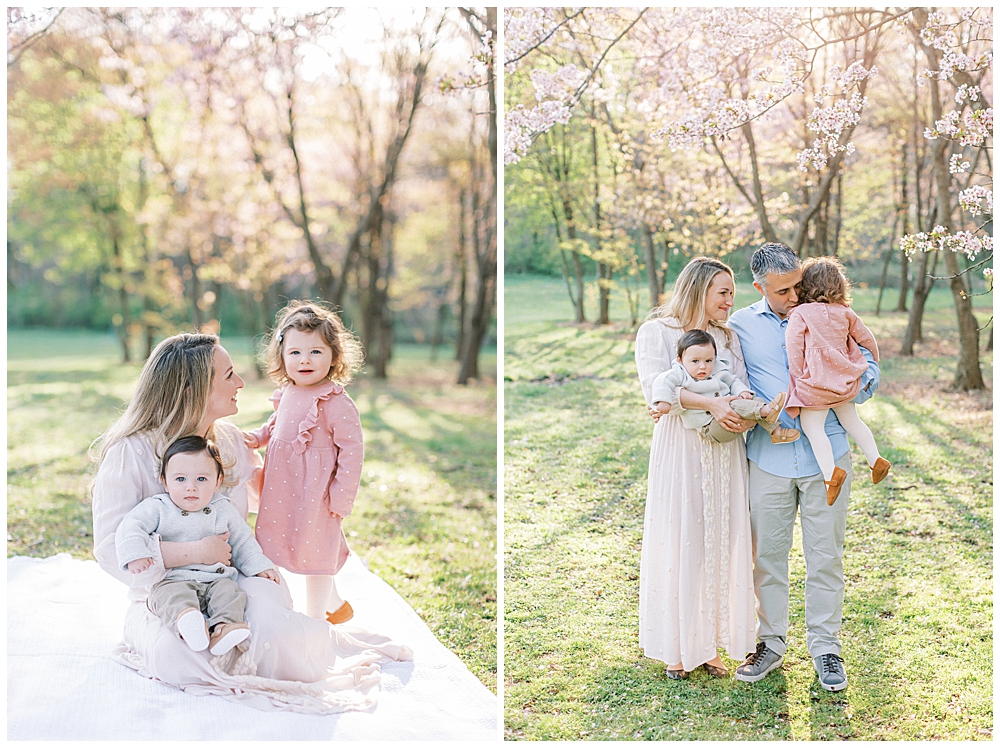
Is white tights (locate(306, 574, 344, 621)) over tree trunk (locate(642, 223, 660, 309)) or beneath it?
beneath

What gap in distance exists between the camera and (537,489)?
522 cm

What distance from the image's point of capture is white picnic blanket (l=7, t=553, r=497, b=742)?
2131 millimetres

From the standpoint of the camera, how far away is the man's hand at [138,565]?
2.19 meters

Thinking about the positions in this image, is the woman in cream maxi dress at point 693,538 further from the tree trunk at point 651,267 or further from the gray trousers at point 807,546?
the tree trunk at point 651,267

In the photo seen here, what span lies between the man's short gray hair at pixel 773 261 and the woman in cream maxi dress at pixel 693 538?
0.23 meters

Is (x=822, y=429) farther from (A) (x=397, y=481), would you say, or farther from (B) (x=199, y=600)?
(A) (x=397, y=481)

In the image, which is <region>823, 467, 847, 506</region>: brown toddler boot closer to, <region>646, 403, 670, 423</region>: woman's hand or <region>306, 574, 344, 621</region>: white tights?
<region>646, 403, 670, 423</region>: woman's hand

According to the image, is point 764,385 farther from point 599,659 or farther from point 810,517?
point 599,659

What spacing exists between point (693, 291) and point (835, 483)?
73 centimetres

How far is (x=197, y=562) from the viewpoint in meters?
2.31

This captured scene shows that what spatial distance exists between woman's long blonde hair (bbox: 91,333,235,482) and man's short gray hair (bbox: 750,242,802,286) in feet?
5.66

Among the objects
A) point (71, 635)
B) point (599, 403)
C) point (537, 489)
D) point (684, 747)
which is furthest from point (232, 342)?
point (684, 747)

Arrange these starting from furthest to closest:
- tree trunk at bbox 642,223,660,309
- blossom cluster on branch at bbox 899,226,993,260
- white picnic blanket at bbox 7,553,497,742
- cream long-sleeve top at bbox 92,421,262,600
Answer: tree trunk at bbox 642,223,660,309, blossom cluster on branch at bbox 899,226,993,260, cream long-sleeve top at bbox 92,421,262,600, white picnic blanket at bbox 7,553,497,742

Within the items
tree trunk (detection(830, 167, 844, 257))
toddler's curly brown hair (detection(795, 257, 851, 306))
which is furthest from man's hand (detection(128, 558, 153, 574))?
tree trunk (detection(830, 167, 844, 257))
